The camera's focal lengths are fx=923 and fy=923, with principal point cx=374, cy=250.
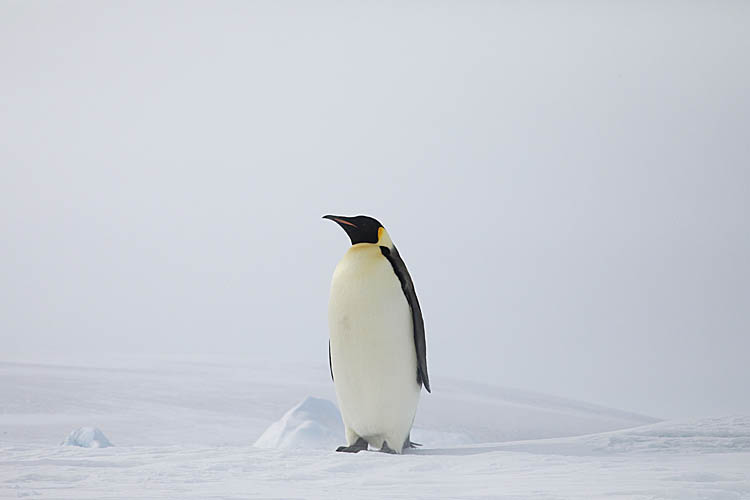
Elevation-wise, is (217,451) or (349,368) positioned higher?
(349,368)

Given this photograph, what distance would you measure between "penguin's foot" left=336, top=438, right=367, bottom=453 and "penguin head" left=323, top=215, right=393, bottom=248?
496mm

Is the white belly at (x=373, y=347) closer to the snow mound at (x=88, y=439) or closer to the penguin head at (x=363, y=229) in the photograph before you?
the penguin head at (x=363, y=229)

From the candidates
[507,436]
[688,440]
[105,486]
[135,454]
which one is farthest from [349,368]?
[507,436]

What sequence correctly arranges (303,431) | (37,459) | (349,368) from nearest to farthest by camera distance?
(37,459), (349,368), (303,431)

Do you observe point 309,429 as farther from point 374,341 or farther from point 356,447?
point 374,341

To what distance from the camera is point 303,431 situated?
3.02 metres

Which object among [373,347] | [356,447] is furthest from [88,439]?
[373,347]

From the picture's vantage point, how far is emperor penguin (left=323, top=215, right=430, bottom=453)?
7.34 feet

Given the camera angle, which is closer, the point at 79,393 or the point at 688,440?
the point at 688,440

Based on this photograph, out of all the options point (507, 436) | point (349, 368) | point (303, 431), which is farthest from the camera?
point (507, 436)

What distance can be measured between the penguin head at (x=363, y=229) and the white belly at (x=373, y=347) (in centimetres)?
3

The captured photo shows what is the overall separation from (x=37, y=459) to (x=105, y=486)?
12.5 inches

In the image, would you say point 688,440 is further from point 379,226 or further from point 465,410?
point 465,410

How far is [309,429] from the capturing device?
3.02 metres
